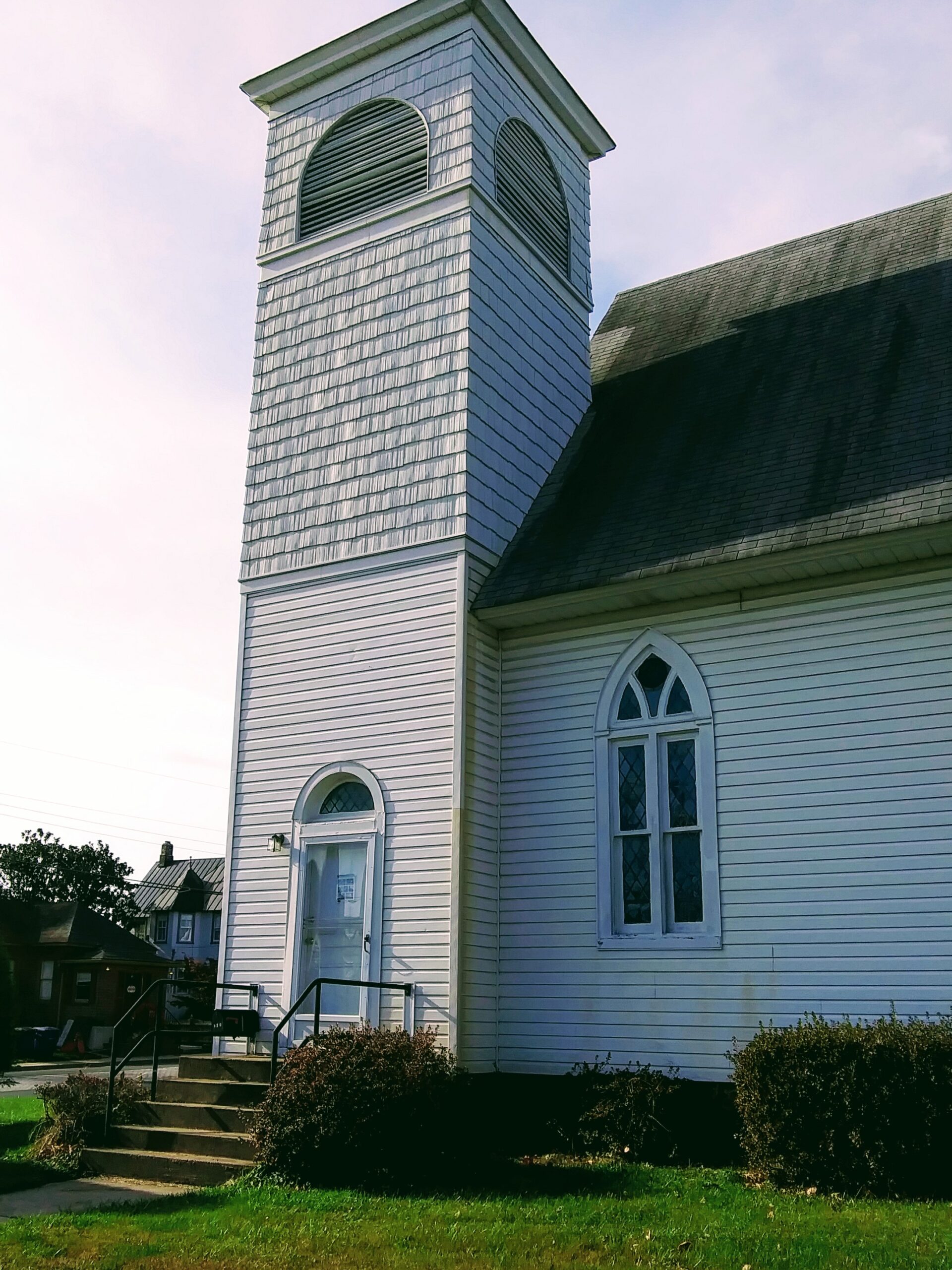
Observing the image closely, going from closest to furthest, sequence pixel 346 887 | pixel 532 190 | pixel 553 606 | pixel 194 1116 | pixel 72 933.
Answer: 1. pixel 194 1116
2. pixel 553 606
3. pixel 346 887
4. pixel 532 190
5. pixel 72 933

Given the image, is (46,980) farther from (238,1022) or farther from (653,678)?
(653,678)

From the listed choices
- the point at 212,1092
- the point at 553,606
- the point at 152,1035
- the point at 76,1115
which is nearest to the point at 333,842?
the point at 152,1035

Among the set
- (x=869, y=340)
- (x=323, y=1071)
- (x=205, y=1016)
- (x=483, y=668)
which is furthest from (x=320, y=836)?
(x=205, y=1016)

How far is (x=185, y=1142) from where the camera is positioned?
1054cm

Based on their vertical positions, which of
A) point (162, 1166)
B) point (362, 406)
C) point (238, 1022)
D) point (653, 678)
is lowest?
point (162, 1166)

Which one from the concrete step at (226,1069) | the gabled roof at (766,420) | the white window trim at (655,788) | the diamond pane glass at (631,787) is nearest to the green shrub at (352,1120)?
the concrete step at (226,1069)

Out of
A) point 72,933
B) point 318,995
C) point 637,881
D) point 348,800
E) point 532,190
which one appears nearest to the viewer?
point 318,995

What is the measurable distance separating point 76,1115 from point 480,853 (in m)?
4.50

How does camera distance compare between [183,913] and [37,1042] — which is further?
[183,913]

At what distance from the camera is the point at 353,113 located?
52.1ft

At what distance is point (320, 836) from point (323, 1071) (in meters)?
3.80

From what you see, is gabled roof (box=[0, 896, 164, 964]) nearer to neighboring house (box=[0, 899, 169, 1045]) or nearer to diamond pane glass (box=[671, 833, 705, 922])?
neighboring house (box=[0, 899, 169, 1045])

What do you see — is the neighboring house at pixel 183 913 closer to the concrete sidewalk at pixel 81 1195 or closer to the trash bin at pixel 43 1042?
the trash bin at pixel 43 1042

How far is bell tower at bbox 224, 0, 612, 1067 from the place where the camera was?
41.2ft
